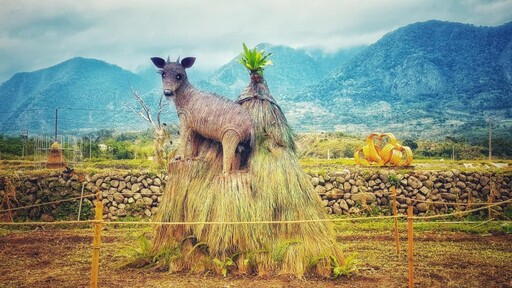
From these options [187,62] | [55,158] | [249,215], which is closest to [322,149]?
[55,158]

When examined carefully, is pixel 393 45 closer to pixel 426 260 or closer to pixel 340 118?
pixel 340 118

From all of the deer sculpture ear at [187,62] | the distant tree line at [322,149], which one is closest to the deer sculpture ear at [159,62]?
the deer sculpture ear at [187,62]

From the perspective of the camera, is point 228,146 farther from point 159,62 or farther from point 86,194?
point 86,194

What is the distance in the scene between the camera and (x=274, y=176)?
6621 millimetres

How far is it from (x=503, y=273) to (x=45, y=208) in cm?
1088

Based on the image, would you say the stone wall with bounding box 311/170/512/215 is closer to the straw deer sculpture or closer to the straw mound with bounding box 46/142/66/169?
the straw deer sculpture

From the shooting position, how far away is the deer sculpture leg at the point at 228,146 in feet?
21.6

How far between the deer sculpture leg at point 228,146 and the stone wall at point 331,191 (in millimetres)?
5720

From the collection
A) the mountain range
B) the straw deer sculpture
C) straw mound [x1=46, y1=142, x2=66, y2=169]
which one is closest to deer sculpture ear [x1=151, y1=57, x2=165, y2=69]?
the straw deer sculpture

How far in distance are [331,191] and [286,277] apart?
22.9 ft

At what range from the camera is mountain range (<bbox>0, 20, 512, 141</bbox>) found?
53.1m

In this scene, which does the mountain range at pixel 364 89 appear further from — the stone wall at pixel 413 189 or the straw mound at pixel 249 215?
the straw mound at pixel 249 215

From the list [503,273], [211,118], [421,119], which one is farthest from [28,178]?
[421,119]

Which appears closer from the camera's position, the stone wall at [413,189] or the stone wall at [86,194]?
the stone wall at [86,194]
